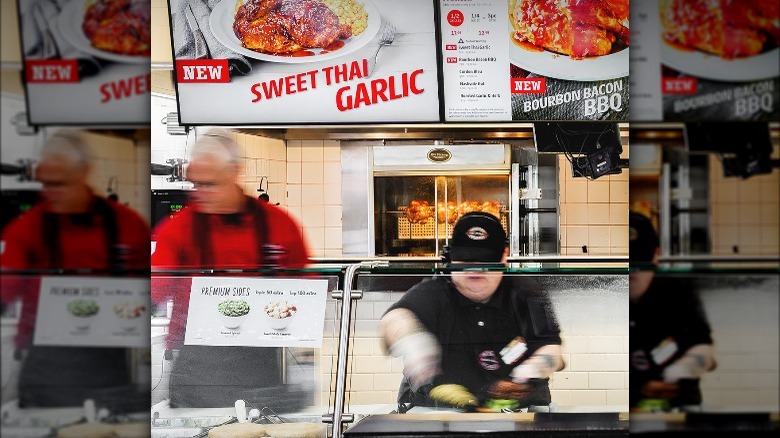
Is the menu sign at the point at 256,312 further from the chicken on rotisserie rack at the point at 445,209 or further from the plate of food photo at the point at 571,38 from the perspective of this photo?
the chicken on rotisserie rack at the point at 445,209

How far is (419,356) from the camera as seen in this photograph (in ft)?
5.89

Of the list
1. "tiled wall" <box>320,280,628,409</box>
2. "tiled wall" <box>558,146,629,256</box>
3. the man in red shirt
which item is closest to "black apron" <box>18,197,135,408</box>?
"tiled wall" <box>320,280,628,409</box>

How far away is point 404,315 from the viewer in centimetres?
180

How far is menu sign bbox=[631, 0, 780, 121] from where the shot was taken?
556mm

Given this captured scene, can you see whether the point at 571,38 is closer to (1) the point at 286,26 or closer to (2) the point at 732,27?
(1) the point at 286,26

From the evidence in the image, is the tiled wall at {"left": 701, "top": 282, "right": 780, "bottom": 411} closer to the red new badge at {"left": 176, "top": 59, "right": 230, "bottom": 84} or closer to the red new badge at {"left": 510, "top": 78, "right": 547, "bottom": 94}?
the red new badge at {"left": 510, "top": 78, "right": 547, "bottom": 94}

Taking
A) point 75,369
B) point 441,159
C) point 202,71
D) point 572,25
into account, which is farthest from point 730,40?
point 441,159

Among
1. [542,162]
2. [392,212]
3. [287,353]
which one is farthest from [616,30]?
[392,212]

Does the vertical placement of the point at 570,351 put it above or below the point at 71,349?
below

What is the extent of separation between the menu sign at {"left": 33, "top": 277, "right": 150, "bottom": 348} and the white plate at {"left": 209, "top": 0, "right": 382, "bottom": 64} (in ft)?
6.42

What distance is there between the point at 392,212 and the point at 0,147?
3.32 meters

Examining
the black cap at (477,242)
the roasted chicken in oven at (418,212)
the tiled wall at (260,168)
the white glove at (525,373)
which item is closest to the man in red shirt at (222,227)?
the tiled wall at (260,168)

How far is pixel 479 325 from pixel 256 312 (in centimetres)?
57

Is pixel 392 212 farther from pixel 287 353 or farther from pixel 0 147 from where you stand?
pixel 0 147
